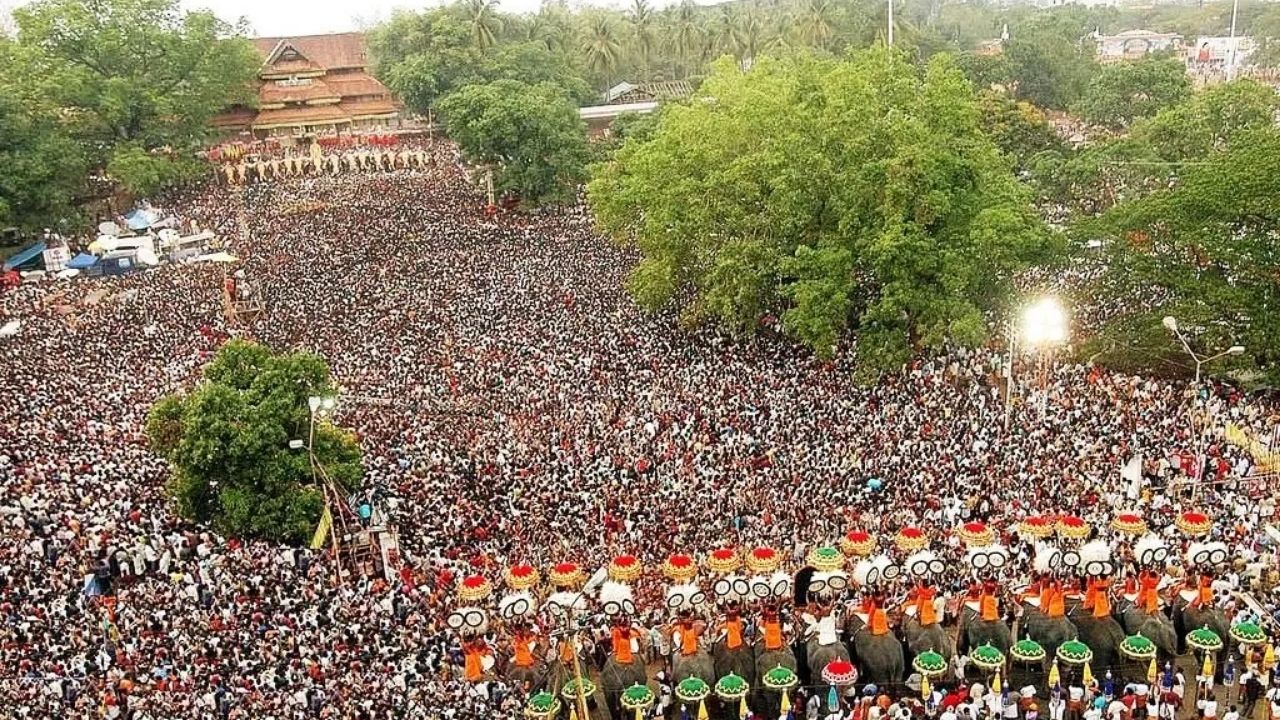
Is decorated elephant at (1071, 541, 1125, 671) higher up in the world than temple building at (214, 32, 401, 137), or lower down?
lower down

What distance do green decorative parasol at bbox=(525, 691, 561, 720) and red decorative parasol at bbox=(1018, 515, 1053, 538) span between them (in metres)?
8.60

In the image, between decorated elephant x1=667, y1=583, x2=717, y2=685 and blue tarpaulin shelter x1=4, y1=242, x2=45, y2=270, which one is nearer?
decorated elephant x1=667, y1=583, x2=717, y2=685

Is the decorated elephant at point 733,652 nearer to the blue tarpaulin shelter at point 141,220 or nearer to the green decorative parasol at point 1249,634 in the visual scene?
the green decorative parasol at point 1249,634

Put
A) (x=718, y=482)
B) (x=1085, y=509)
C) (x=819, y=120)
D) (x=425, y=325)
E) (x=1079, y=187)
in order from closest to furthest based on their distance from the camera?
(x=1085, y=509)
(x=718, y=482)
(x=819, y=120)
(x=425, y=325)
(x=1079, y=187)

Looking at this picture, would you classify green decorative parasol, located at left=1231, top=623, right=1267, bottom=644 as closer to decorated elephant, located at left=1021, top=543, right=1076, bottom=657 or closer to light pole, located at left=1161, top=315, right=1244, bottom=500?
decorated elephant, located at left=1021, top=543, right=1076, bottom=657

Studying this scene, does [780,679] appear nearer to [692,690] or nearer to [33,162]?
[692,690]

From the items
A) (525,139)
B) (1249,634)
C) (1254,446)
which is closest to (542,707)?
(1249,634)

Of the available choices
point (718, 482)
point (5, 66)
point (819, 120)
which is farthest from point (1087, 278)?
point (5, 66)

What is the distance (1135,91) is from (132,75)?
49.6 m

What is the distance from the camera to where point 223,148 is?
65.6 metres

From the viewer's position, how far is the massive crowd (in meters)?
17.8

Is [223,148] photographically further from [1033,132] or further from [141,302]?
[1033,132]

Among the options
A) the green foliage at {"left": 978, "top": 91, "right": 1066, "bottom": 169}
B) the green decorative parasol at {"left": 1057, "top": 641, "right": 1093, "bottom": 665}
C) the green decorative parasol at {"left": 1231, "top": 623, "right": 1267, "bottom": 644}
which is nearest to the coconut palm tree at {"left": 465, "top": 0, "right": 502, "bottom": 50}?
the green foliage at {"left": 978, "top": 91, "right": 1066, "bottom": 169}

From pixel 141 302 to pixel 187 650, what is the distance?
79.5 ft
